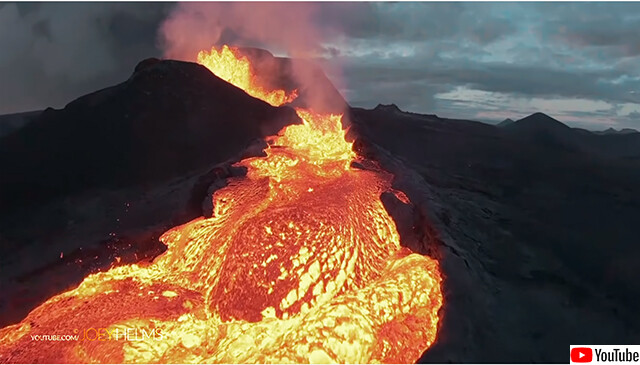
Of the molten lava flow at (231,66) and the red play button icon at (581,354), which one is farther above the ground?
the molten lava flow at (231,66)

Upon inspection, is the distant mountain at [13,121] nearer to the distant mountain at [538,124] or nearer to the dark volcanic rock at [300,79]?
the dark volcanic rock at [300,79]

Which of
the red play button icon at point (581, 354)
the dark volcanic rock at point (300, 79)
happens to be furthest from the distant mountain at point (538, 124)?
the red play button icon at point (581, 354)

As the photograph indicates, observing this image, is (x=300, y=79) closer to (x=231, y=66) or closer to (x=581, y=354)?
(x=231, y=66)

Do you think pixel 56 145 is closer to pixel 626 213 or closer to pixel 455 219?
pixel 455 219

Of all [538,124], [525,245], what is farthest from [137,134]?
[538,124]

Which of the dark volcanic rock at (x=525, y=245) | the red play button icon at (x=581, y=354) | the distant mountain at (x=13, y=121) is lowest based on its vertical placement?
the red play button icon at (x=581, y=354)
